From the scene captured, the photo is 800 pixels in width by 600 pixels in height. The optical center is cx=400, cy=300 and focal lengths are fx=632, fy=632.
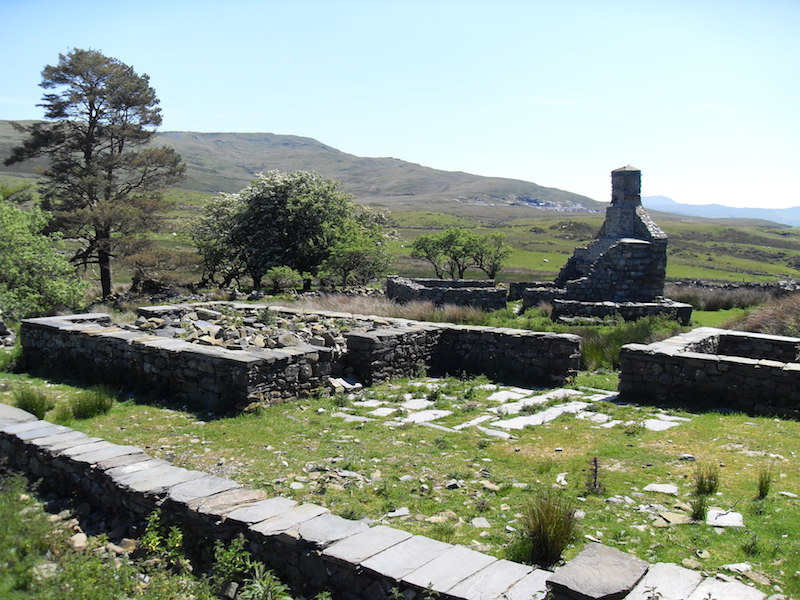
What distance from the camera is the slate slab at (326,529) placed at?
4.05 metres

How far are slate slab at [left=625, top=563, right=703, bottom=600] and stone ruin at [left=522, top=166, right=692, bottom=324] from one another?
1375 cm

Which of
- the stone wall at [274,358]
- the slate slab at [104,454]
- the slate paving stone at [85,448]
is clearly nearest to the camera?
the slate slab at [104,454]

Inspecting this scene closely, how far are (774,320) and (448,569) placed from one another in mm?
13604

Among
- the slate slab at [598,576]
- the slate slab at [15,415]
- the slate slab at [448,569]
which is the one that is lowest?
the slate slab at [15,415]

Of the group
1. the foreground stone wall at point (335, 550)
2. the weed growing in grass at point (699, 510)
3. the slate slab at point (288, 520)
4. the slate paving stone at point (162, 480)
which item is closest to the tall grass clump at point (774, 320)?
the weed growing in grass at point (699, 510)

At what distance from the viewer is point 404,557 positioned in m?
3.84

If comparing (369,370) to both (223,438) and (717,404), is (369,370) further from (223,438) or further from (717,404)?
(717,404)

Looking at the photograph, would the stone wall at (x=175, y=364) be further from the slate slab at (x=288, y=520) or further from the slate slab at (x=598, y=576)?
the slate slab at (x=598, y=576)

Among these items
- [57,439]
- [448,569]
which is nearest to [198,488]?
[57,439]

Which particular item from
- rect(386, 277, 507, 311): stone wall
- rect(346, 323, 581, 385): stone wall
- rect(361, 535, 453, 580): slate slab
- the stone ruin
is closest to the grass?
rect(361, 535, 453, 580): slate slab

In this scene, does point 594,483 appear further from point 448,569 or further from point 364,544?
point 364,544

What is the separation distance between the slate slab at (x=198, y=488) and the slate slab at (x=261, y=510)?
16.7 inches

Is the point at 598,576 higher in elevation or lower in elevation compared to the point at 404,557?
higher

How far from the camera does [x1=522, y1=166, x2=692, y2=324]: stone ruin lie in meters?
17.1
